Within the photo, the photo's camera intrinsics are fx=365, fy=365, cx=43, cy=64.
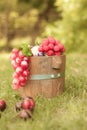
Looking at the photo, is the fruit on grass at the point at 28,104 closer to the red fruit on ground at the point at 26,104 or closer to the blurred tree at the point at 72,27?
the red fruit on ground at the point at 26,104

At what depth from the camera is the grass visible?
8.60 ft

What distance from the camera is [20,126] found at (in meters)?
2.63

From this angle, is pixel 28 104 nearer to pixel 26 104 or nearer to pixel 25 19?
pixel 26 104

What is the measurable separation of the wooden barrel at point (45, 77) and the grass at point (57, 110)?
88 mm

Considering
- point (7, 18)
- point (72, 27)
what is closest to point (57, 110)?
point (72, 27)

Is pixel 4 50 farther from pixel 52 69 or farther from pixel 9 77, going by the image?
pixel 52 69

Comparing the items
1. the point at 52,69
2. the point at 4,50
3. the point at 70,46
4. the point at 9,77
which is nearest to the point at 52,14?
the point at 4,50

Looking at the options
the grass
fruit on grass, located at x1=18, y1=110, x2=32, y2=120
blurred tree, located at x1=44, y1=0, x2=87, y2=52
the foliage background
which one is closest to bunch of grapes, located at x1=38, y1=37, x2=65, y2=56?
the grass

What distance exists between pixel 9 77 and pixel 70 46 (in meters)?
5.91

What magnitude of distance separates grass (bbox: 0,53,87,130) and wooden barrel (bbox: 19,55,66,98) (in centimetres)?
9

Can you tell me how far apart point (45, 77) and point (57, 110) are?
470mm

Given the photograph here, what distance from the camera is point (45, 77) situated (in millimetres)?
3480

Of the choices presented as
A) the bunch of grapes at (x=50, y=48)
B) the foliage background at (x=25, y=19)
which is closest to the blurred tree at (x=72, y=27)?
the foliage background at (x=25, y=19)

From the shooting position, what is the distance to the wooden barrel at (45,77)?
3.45 metres
